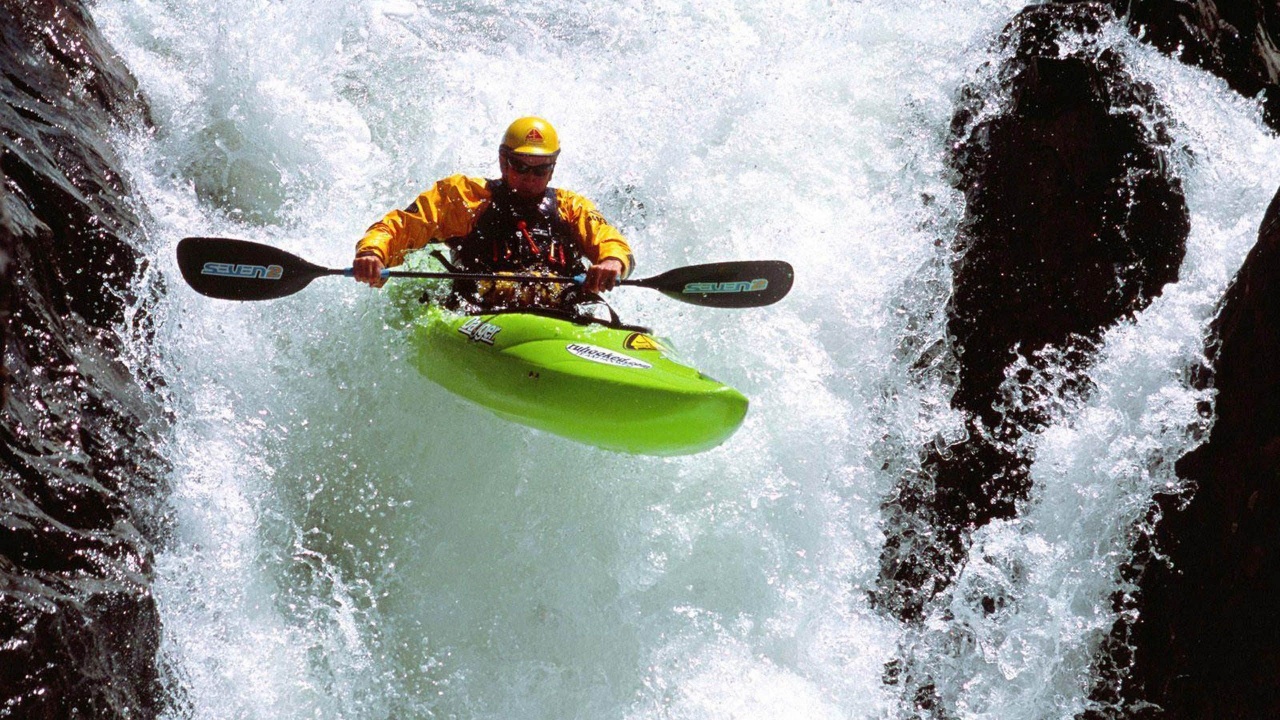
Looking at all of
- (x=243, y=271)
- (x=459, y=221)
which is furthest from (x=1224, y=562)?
(x=243, y=271)

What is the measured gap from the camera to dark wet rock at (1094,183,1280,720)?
130 inches

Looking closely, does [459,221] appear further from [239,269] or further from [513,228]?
[239,269]

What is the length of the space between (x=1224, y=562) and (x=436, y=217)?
3444mm

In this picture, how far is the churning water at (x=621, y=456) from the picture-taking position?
389 cm

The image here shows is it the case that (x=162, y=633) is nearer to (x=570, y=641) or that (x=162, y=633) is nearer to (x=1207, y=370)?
(x=570, y=641)

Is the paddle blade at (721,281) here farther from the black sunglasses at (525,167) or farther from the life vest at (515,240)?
the black sunglasses at (525,167)

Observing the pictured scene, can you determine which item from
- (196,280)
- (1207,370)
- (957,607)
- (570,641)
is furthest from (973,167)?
(196,280)

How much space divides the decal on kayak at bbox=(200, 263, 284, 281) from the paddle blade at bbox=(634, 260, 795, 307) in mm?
1574

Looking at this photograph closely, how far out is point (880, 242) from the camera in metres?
5.62

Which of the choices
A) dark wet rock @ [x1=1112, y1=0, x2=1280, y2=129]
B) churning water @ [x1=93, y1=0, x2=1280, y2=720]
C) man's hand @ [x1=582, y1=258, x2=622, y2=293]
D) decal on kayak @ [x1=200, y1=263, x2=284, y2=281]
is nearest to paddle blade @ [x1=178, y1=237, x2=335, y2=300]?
decal on kayak @ [x1=200, y1=263, x2=284, y2=281]

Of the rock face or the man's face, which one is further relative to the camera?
the man's face

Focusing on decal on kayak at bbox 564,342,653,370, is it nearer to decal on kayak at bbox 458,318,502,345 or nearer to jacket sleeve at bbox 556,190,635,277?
decal on kayak at bbox 458,318,502,345

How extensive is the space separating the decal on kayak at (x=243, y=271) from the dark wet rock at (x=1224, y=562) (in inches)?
144

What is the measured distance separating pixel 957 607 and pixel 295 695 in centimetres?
264
